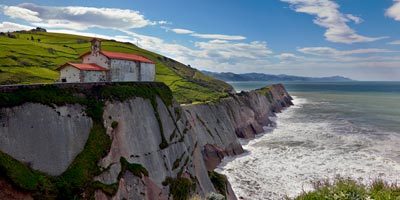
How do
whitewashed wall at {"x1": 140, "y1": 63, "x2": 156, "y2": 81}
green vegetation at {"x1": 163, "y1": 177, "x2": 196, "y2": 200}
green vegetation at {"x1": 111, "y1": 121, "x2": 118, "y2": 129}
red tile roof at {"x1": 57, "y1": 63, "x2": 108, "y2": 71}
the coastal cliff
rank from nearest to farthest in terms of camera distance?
1. the coastal cliff
2. green vegetation at {"x1": 111, "y1": 121, "x2": 118, "y2": 129}
3. green vegetation at {"x1": 163, "y1": 177, "x2": 196, "y2": 200}
4. red tile roof at {"x1": 57, "y1": 63, "x2": 108, "y2": 71}
5. whitewashed wall at {"x1": 140, "y1": 63, "x2": 156, "y2": 81}

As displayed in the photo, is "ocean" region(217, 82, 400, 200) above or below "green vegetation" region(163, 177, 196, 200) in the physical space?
below

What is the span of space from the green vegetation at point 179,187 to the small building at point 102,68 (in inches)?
492

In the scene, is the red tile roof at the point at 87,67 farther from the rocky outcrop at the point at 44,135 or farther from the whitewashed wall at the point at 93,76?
the rocky outcrop at the point at 44,135

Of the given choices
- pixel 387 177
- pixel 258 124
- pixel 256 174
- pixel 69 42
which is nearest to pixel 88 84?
pixel 256 174

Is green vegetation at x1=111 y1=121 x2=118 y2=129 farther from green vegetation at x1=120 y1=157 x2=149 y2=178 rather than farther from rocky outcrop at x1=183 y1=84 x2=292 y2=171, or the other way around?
rocky outcrop at x1=183 y1=84 x2=292 y2=171

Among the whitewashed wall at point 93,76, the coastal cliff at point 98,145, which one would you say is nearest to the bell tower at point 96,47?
the whitewashed wall at point 93,76

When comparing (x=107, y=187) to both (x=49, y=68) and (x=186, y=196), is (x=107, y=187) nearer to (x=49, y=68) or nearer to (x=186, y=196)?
(x=186, y=196)

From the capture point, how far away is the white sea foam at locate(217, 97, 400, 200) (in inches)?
1593

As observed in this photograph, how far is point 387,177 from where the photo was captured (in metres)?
41.4

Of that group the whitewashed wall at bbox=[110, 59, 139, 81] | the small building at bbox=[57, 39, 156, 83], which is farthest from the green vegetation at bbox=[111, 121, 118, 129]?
the whitewashed wall at bbox=[110, 59, 139, 81]

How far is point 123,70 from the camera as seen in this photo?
39.1 m

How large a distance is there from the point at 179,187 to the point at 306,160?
24.7 metres

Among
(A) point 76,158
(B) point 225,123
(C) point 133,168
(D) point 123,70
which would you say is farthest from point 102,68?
(B) point 225,123

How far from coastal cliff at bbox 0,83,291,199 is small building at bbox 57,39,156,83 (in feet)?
15.5
